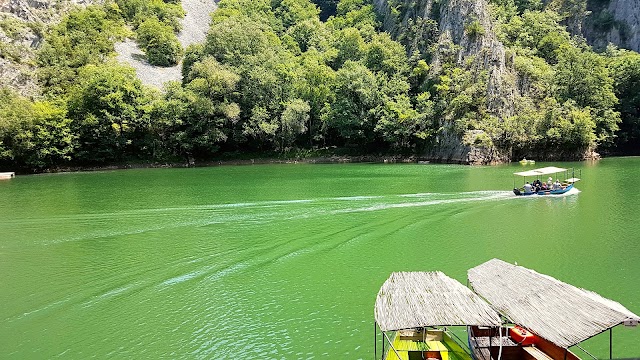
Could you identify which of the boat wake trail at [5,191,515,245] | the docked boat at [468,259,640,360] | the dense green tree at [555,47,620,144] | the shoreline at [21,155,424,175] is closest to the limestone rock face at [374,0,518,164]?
the shoreline at [21,155,424,175]

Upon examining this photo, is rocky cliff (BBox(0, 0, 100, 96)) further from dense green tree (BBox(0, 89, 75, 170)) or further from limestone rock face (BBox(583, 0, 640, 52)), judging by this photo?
limestone rock face (BBox(583, 0, 640, 52))

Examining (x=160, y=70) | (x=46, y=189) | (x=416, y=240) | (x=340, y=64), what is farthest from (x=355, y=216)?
(x=160, y=70)

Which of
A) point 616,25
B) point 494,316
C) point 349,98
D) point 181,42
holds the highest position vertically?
point 181,42

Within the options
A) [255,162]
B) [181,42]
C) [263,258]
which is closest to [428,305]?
[263,258]

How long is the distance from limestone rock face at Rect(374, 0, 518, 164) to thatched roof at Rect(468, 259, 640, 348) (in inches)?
1948

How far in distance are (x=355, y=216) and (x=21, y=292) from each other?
1624 cm

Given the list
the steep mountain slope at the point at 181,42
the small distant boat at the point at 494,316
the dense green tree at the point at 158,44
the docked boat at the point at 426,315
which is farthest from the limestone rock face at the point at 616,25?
the docked boat at the point at 426,315

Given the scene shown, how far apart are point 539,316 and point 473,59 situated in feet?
206

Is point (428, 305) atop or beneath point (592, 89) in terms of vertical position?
beneath

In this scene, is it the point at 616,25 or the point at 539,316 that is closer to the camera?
the point at 539,316

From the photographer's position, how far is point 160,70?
79.8 metres

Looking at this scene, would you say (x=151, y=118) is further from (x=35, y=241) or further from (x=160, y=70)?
(x=35, y=241)

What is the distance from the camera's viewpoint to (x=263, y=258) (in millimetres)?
17516

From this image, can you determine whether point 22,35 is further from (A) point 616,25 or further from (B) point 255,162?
(A) point 616,25
